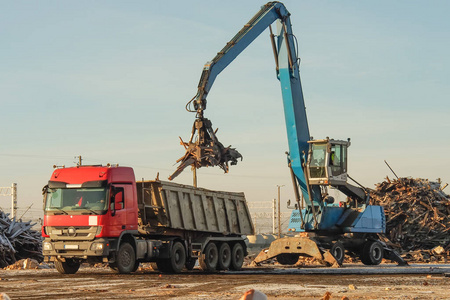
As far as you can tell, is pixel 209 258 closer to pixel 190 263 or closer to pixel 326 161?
pixel 190 263

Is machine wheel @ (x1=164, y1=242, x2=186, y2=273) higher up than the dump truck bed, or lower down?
lower down

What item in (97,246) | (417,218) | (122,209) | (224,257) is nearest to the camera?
(97,246)

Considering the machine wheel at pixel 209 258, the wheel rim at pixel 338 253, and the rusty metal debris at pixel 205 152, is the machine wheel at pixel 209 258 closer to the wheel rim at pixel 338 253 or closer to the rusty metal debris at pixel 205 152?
the rusty metal debris at pixel 205 152

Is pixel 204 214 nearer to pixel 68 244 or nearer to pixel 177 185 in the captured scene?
pixel 177 185

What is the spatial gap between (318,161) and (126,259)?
10.1 metres

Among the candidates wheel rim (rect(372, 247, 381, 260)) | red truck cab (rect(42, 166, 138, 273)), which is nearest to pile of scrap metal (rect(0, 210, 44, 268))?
red truck cab (rect(42, 166, 138, 273))

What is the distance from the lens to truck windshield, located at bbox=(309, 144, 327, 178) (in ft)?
100.0

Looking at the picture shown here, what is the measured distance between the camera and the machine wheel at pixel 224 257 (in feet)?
90.1

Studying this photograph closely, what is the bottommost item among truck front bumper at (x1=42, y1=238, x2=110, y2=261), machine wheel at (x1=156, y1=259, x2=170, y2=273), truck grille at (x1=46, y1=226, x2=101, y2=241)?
machine wheel at (x1=156, y1=259, x2=170, y2=273)

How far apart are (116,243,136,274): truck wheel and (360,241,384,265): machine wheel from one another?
1313cm

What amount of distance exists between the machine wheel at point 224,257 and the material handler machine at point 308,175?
10.8 feet

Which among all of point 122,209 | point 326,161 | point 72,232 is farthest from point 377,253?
point 72,232

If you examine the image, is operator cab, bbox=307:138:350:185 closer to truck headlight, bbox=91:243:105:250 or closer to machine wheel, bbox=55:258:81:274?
machine wheel, bbox=55:258:81:274

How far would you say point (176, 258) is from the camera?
25688mm
